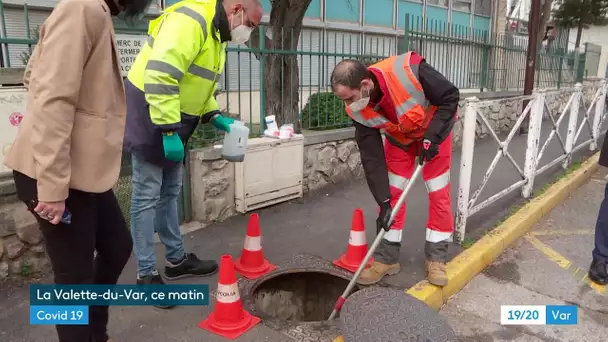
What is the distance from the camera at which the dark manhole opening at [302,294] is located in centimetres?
366

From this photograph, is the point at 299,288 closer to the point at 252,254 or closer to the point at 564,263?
the point at 252,254

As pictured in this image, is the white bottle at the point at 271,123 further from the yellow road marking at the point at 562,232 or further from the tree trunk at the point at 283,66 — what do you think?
the yellow road marking at the point at 562,232

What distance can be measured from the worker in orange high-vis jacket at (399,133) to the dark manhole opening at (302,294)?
37cm

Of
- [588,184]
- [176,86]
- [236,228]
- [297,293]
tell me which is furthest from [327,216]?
[588,184]

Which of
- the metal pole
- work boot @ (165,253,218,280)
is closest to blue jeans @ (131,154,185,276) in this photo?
work boot @ (165,253,218,280)

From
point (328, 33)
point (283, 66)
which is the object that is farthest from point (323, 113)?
point (328, 33)

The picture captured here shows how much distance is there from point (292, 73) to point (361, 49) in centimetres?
129

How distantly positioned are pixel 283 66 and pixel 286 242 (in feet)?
6.69

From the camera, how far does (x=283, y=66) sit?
5285 millimetres

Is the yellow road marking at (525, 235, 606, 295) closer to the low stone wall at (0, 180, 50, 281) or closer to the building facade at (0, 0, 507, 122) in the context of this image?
the building facade at (0, 0, 507, 122)

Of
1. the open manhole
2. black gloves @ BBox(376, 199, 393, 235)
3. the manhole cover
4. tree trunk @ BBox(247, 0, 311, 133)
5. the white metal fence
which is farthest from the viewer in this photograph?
tree trunk @ BBox(247, 0, 311, 133)

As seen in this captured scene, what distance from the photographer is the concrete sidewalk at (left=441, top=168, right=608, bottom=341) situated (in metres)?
3.14

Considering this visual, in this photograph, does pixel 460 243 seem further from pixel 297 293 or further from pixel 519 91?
pixel 519 91

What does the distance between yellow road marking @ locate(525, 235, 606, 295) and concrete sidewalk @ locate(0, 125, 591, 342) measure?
0.43 meters
